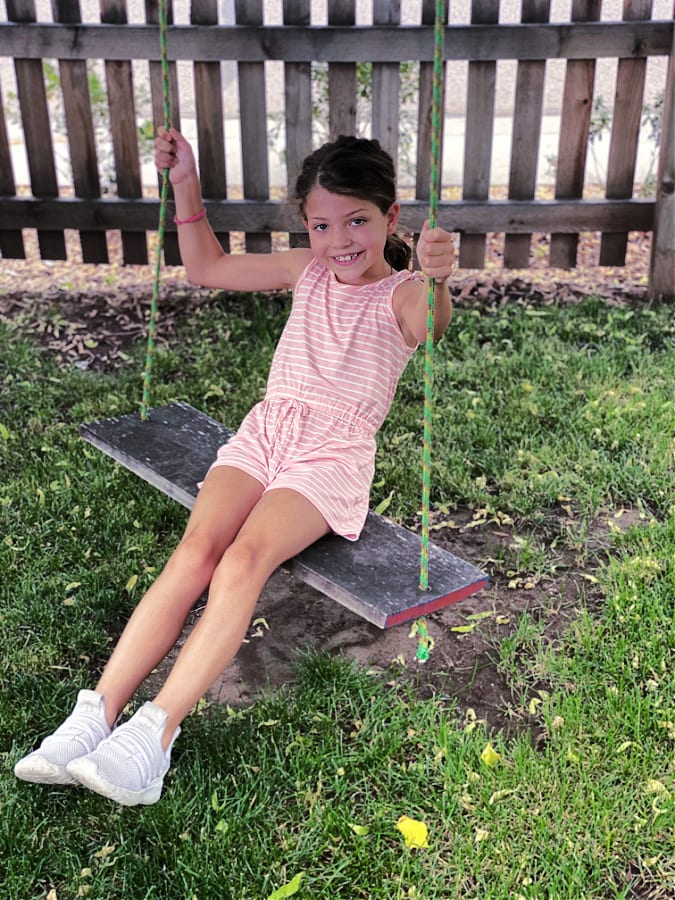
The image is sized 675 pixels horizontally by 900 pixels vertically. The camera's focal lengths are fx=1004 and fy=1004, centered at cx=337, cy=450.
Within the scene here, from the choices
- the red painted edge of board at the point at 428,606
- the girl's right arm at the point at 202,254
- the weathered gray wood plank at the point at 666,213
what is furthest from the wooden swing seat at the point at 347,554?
the weathered gray wood plank at the point at 666,213

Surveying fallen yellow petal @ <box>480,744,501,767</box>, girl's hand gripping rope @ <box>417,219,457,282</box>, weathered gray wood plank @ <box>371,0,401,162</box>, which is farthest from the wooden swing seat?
weathered gray wood plank @ <box>371,0,401,162</box>

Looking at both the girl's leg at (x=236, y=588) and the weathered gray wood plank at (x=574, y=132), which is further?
the weathered gray wood plank at (x=574, y=132)

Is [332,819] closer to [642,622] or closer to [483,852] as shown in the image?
[483,852]

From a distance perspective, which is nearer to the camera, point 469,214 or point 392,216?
point 392,216

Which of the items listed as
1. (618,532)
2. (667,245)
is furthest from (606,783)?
(667,245)

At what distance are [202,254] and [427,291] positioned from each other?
36.4 inches

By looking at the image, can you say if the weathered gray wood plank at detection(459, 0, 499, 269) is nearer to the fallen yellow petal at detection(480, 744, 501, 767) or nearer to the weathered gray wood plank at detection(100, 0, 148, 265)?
the weathered gray wood plank at detection(100, 0, 148, 265)

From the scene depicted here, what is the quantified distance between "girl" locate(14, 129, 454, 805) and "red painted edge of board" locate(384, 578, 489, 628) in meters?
0.34

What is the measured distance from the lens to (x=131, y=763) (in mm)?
2141

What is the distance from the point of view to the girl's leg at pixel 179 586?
2.33 metres

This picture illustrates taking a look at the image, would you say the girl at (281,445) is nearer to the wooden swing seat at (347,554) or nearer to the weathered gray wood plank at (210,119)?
the wooden swing seat at (347,554)

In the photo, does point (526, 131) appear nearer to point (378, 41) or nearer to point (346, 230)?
point (378, 41)

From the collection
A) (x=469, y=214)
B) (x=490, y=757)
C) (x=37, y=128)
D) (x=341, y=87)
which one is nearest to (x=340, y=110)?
(x=341, y=87)

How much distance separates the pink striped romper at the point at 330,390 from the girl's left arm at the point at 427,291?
1.7 inches
